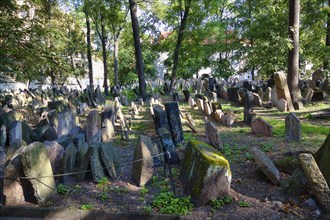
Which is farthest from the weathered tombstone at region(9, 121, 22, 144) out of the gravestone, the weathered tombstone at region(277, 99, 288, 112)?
the weathered tombstone at region(277, 99, 288, 112)

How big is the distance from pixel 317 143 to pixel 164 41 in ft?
66.2

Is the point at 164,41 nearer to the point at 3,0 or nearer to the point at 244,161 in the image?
the point at 3,0

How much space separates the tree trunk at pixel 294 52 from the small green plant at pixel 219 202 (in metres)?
8.81

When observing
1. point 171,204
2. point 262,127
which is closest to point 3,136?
point 171,204

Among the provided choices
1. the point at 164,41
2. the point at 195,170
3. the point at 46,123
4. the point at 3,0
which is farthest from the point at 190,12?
the point at 195,170

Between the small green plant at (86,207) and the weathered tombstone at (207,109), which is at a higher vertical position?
the weathered tombstone at (207,109)

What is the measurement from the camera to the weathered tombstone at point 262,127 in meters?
7.25

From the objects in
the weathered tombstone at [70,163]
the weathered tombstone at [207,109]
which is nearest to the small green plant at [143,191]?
the weathered tombstone at [70,163]

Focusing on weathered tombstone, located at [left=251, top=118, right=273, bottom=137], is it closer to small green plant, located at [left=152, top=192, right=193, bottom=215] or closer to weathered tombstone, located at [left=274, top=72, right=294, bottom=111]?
small green plant, located at [left=152, top=192, right=193, bottom=215]

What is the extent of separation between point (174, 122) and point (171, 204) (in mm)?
3179

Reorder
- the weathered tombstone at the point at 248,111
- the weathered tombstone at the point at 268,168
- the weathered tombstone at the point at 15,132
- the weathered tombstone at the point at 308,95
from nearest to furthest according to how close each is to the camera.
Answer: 1. the weathered tombstone at the point at 268,168
2. the weathered tombstone at the point at 15,132
3. the weathered tombstone at the point at 248,111
4. the weathered tombstone at the point at 308,95

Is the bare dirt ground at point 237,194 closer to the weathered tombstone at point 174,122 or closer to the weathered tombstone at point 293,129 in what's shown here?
the weathered tombstone at point 293,129

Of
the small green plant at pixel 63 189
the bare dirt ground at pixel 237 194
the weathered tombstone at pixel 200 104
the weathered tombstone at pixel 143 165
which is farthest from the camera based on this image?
the weathered tombstone at pixel 200 104

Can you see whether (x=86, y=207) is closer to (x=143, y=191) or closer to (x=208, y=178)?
(x=143, y=191)
